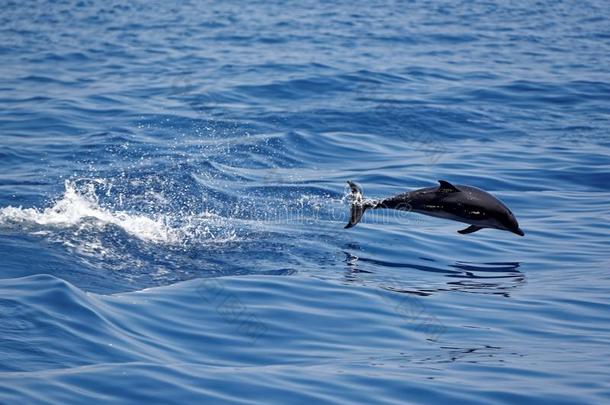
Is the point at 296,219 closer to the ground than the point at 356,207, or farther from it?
closer to the ground

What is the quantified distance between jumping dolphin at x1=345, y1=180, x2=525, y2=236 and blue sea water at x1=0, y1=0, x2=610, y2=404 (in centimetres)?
56

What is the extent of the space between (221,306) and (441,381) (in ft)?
8.62

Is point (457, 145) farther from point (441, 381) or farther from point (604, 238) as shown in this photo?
point (441, 381)

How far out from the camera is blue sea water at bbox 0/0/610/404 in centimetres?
790

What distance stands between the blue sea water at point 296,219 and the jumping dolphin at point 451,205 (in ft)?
1.84

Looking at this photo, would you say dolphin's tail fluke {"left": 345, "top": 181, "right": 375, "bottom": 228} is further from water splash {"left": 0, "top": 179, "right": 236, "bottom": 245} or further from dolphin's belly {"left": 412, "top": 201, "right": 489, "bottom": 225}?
water splash {"left": 0, "top": 179, "right": 236, "bottom": 245}

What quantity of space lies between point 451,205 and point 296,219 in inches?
102

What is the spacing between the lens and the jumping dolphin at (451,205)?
11688mm

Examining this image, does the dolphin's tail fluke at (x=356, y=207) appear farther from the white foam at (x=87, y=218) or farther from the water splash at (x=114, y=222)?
the white foam at (x=87, y=218)

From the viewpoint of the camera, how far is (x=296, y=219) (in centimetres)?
1364

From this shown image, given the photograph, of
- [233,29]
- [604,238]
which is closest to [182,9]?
[233,29]

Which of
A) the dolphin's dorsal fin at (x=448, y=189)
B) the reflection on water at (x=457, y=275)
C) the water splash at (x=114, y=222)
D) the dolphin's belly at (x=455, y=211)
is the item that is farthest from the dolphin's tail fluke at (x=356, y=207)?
the water splash at (x=114, y=222)

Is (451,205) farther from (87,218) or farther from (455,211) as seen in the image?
(87,218)

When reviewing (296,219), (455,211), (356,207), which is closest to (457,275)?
(455,211)
